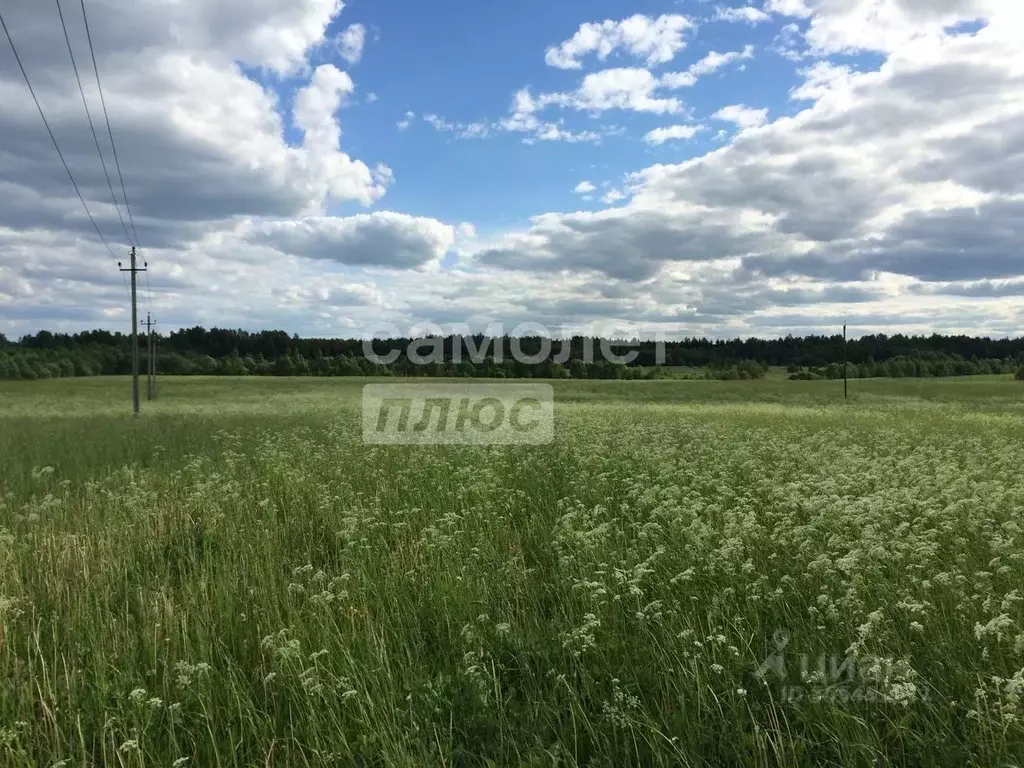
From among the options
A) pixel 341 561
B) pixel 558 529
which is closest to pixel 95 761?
pixel 341 561

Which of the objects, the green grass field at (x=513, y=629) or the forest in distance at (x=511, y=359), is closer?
the green grass field at (x=513, y=629)

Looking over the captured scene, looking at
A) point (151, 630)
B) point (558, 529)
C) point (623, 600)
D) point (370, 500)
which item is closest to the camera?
point (151, 630)

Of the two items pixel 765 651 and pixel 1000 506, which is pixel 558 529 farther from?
pixel 1000 506

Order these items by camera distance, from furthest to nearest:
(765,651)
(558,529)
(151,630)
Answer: (558,529) < (151,630) < (765,651)

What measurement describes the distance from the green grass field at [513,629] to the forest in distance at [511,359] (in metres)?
75.4

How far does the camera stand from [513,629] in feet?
16.8

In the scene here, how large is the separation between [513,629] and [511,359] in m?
82.2

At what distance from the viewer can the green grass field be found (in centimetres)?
372

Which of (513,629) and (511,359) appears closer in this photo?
(513,629)

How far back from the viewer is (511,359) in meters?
87.1

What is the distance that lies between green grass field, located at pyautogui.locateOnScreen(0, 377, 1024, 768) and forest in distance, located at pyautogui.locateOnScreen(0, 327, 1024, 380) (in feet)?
247

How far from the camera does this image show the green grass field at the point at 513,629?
3721mm

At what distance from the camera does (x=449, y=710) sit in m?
4.11

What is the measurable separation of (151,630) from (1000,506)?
30.9ft
